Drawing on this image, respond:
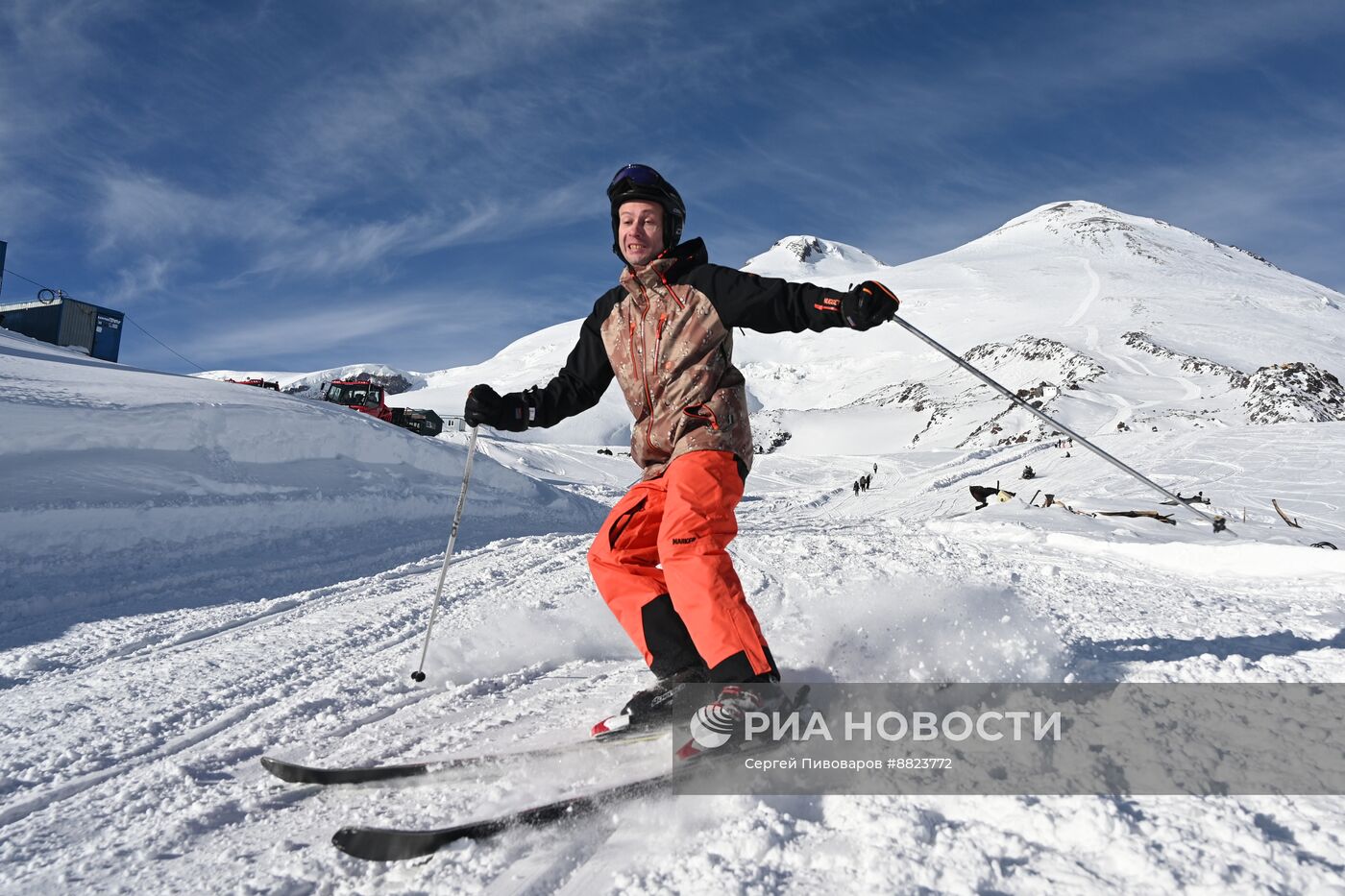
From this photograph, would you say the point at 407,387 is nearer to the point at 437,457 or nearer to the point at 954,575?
the point at 437,457

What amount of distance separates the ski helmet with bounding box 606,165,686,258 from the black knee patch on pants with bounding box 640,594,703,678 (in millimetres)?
1326

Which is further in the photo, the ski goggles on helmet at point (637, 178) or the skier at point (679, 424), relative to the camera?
the ski goggles on helmet at point (637, 178)

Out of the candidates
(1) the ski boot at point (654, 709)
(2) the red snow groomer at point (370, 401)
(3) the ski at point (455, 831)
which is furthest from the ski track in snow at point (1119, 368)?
(3) the ski at point (455, 831)

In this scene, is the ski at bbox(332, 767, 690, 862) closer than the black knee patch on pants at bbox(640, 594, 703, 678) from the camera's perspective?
Yes

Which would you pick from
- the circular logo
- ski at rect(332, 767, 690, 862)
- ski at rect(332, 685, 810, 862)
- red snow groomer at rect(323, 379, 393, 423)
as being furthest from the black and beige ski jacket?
red snow groomer at rect(323, 379, 393, 423)

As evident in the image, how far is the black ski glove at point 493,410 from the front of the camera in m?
2.97

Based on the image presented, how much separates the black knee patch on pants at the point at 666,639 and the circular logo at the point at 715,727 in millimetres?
448

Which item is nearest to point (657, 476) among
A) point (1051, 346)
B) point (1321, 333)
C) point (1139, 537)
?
point (1139, 537)

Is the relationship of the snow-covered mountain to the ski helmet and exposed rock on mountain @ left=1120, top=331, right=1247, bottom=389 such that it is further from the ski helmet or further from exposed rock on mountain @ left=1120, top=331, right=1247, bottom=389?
the ski helmet

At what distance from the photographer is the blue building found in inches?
779

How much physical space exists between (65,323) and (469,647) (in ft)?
74.8

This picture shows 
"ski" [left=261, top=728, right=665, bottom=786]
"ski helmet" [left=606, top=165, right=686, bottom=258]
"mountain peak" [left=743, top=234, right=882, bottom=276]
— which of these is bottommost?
"ski" [left=261, top=728, right=665, bottom=786]

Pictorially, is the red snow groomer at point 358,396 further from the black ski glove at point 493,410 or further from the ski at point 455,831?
the ski at point 455,831

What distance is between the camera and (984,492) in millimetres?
11891
